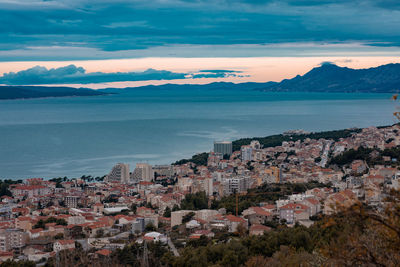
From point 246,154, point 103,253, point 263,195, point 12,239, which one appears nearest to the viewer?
point 103,253

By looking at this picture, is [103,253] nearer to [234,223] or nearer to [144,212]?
[234,223]

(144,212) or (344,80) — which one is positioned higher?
(344,80)

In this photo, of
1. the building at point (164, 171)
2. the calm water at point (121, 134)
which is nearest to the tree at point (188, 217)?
the building at point (164, 171)

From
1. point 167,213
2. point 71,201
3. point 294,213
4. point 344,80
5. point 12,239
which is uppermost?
point 344,80

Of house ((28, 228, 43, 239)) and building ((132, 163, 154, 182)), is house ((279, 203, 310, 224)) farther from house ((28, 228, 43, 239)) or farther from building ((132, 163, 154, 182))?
building ((132, 163, 154, 182))

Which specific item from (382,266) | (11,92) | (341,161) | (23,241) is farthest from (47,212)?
(11,92)

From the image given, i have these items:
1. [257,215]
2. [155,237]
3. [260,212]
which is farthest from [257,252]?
[260,212]
